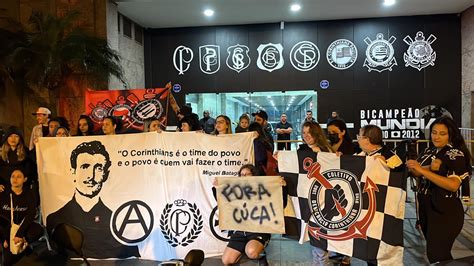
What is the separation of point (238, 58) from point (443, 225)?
35.9 feet

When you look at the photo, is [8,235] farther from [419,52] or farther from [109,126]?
[419,52]

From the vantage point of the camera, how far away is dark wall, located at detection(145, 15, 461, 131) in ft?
40.5

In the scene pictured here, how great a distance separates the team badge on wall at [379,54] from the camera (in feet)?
41.0

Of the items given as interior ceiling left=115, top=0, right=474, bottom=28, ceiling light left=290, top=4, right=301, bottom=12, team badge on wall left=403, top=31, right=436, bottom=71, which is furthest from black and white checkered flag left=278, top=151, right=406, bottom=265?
team badge on wall left=403, top=31, right=436, bottom=71

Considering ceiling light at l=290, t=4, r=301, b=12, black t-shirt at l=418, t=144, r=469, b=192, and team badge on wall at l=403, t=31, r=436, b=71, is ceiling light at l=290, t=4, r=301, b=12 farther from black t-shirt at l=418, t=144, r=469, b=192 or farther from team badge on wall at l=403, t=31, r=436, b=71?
black t-shirt at l=418, t=144, r=469, b=192

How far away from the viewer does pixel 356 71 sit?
499 inches

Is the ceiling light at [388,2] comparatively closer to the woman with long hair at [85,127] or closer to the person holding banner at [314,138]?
the person holding banner at [314,138]

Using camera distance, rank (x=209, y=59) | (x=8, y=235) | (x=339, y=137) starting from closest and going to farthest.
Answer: (x=8, y=235)
(x=339, y=137)
(x=209, y=59)

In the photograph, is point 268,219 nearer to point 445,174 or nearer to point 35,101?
point 445,174

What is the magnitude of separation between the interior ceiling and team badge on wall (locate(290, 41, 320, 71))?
2.93ft

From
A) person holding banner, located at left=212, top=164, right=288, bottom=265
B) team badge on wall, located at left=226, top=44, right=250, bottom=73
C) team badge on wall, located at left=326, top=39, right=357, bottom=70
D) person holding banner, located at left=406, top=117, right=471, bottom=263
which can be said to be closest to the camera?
person holding banner, located at left=406, top=117, right=471, bottom=263

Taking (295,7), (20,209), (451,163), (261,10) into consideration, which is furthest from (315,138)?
(261,10)

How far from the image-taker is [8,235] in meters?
3.71

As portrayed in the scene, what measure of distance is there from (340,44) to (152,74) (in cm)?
673
